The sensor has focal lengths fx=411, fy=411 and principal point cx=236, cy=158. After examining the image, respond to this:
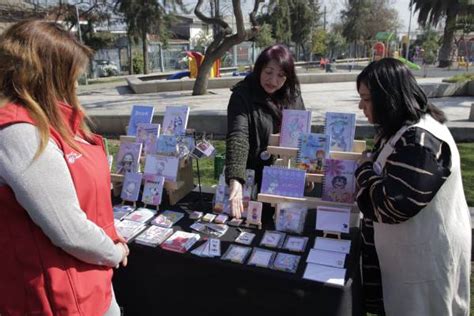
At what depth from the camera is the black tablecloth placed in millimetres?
1643

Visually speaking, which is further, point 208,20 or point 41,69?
point 208,20

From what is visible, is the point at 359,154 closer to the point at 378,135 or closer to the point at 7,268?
the point at 378,135

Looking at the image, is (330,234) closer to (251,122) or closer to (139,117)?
(251,122)

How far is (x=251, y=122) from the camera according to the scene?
2.28m

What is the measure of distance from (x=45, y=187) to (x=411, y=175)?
3.72ft

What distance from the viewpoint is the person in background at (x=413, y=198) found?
1409 mm

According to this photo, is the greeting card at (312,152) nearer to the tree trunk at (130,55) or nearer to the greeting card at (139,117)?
the greeting card at (139,117)

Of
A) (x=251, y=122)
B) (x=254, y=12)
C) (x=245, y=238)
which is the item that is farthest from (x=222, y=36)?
(x=245, y=238)

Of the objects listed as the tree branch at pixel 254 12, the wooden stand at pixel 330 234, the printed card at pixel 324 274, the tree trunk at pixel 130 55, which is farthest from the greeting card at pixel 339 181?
the tree trunk at pixel 130 55

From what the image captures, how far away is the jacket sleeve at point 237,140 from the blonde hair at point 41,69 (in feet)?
3.26

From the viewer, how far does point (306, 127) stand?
224 cm

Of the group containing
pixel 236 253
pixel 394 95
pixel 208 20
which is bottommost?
pixel 236 253

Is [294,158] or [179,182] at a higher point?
[294,158]

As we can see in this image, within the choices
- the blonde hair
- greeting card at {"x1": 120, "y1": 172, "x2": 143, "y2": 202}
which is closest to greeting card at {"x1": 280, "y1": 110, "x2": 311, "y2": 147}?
greeting card at {"x1": 120, "y1": 172, "x2": 143, "y2": 202}
